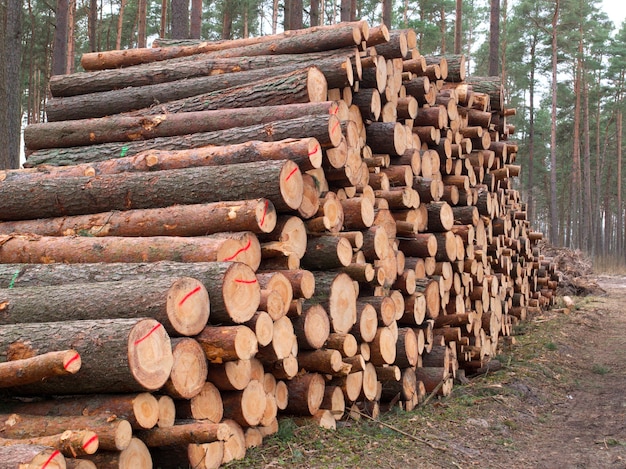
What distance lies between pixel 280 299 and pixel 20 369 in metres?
1.86

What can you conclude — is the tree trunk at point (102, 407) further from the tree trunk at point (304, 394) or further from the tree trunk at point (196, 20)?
the tree trunk at point (196, 20)

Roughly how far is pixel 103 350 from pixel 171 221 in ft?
5.85

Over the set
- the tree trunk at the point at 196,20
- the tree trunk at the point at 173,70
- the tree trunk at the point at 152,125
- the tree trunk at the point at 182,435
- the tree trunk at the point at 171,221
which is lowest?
the tree trunk at the point at 182,435

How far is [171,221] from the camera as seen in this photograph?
210 inches

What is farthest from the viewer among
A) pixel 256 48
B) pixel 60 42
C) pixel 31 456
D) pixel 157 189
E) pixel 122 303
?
pixel 60 42

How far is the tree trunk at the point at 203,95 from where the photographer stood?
21.4 feet

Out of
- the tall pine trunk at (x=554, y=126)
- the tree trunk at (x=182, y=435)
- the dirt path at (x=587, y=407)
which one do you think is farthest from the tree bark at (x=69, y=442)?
the tall pine trunk at (x=554, y=126)

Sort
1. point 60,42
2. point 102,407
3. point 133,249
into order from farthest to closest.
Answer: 1. point 60,42
2. point 133,249
3. point 102,407

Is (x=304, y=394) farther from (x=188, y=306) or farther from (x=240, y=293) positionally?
(x=188, y=306)

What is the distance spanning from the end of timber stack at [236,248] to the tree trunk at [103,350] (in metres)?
0.01

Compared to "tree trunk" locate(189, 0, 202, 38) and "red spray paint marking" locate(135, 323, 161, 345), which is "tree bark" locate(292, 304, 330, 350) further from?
"tree trunk" locate(189, 0, 202, 38)

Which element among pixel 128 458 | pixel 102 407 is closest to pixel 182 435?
pixel 128 458

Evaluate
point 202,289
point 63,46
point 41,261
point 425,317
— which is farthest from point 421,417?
point 63,46

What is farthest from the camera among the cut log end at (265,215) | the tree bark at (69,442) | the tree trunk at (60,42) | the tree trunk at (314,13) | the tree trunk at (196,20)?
the tree trunk at (314,13)
